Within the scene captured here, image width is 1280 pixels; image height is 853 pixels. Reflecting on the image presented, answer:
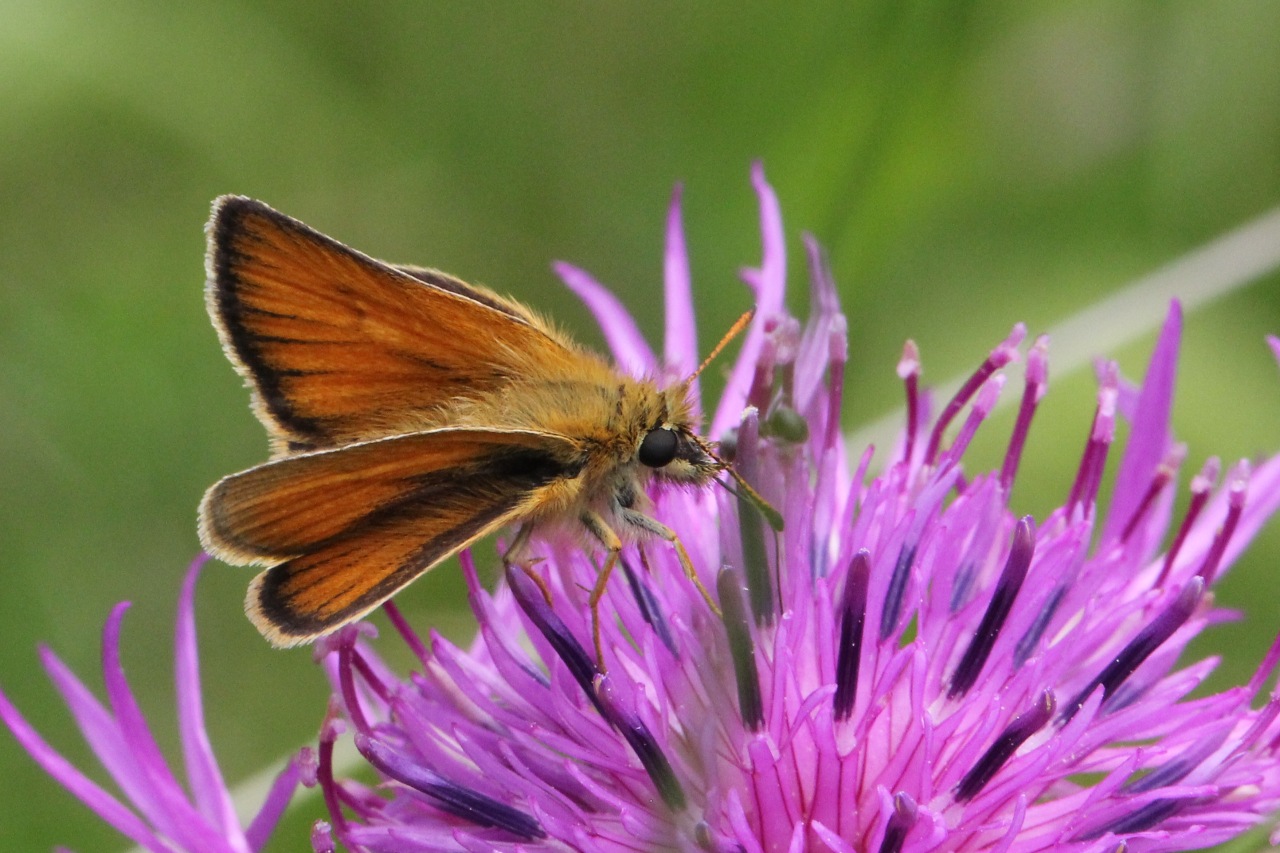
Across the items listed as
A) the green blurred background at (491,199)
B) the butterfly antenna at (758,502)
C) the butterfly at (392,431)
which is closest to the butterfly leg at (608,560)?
the butterfly at (392,431)

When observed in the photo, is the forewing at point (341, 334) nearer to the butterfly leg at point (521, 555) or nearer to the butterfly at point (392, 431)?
the butterfly at point (392, 431)

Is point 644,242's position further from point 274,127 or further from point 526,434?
point 526,434

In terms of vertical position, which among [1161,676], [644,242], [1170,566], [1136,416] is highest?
[644,242]

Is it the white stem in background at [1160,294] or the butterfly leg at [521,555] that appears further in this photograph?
the white stem in background at [1160,294]

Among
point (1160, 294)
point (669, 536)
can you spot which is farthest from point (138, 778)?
point (1160, 294)

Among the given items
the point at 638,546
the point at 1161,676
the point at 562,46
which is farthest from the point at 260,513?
the point at 562,46

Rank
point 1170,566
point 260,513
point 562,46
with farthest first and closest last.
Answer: point 562,46
point 1170,566
point 260,513

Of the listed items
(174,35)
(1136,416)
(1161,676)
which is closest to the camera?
(1161,676)

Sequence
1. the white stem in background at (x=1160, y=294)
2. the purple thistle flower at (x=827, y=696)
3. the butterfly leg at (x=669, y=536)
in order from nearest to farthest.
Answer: the purple thistle flower at (x=827, y=696) → the butterfly leg at (x=669, y=536) → the white stem in background at (x=1160, y=294)
